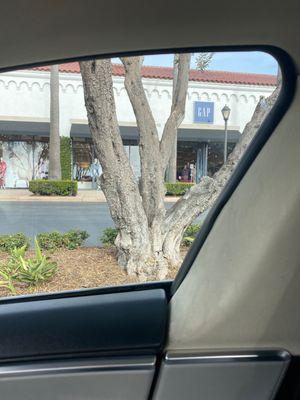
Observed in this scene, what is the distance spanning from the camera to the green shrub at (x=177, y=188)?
5206 mm

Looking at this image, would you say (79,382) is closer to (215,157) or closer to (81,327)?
(81,327)

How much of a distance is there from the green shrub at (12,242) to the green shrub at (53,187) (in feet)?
1.85

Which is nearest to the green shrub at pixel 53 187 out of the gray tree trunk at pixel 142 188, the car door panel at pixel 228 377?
the gray tree trunk at pixel 142 188

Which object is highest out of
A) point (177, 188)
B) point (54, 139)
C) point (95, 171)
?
point (54, 139)

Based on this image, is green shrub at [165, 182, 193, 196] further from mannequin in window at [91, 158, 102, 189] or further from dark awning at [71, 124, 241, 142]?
mannequin in window at [91, 158, 102, 189]

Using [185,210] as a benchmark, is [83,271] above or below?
below

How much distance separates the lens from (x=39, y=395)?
1.59 m

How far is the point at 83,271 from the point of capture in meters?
4.41

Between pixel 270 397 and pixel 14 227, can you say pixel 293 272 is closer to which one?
pixel 270 397

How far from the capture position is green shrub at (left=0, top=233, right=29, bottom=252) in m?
5.17

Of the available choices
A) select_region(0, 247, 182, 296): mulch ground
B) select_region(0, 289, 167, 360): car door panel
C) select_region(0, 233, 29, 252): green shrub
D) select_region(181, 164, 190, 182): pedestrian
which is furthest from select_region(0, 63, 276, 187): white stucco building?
select_region(0, 289, 167, 360): car door panel

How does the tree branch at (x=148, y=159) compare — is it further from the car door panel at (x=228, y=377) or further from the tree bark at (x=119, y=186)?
the car door panel at (x=228, y=377)

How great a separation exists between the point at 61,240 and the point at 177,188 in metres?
1.65


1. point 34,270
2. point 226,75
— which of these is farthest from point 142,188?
point 226,75
